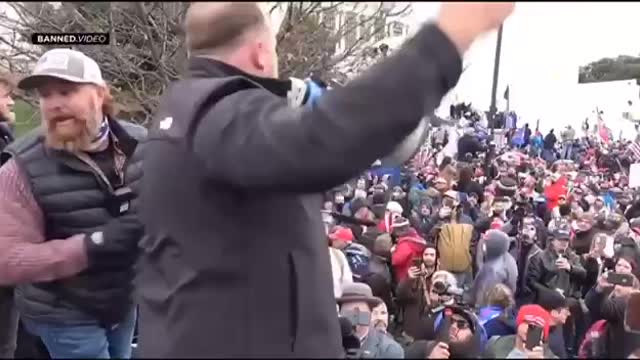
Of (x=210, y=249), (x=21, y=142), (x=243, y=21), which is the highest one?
(x=243, y=21)

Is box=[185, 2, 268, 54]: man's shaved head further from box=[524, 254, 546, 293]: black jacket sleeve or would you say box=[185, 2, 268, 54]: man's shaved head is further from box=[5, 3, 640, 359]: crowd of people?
box=[524, 254, 546, 293]: black jacket sleeve

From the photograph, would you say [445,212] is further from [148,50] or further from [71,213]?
[71,213]

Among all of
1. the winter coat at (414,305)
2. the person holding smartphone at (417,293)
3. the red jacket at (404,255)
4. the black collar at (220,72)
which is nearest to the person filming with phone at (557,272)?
the person holding smartphone at (417,293)

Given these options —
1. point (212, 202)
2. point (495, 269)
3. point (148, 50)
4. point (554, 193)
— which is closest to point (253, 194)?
point (212, 202)

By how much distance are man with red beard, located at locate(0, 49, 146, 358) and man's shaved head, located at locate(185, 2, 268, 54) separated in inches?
27.1

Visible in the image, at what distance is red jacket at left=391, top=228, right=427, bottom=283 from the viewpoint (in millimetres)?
7297

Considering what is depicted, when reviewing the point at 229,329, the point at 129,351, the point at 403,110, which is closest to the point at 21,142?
the point at 129,351

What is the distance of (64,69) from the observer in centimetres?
234

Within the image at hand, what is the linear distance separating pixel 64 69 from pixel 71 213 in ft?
1.31

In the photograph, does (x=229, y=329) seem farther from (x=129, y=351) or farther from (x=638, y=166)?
(x=638, y=166)

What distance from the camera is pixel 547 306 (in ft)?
20.8

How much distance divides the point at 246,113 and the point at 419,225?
8825mm

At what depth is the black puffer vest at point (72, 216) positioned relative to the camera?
2.45 metres

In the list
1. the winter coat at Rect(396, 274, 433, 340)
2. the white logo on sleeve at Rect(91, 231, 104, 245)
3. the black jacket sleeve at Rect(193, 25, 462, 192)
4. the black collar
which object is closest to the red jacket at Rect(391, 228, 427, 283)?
the winter coat at Rect(396, 274, 433, 340)
